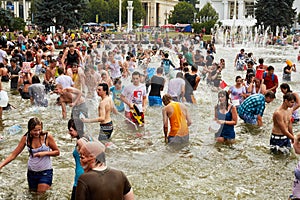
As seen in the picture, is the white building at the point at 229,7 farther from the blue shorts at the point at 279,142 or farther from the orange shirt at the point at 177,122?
the orange shirt at the point at 177,122

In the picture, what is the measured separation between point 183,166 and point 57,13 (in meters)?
39.6

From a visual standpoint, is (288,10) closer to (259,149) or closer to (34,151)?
(259,149)

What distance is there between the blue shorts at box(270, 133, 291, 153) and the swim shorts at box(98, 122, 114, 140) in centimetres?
285

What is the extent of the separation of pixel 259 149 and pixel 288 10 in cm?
5207

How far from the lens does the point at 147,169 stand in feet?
21.4

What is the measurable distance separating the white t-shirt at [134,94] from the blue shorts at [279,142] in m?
2.42

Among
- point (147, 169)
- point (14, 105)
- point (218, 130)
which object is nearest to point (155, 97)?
point (218, 130)

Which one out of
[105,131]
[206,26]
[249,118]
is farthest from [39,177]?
[206,26]

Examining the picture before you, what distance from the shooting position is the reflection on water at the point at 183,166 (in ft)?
21.3

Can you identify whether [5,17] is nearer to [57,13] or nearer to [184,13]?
[57,13]

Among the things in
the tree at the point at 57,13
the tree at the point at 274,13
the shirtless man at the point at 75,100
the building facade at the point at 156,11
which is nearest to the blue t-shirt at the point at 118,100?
the shirtless man at the point at 75,100

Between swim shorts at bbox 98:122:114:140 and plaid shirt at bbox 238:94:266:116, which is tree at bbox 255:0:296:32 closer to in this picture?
plaid shirt at bbox 238:94:266:116

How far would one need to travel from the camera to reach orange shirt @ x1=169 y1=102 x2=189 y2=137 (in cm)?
686

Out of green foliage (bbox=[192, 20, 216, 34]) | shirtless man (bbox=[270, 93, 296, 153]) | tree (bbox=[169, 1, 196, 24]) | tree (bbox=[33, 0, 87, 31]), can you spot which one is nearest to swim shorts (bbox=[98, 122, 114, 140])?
shirtless man (bbox=[270, 93, 296, 153])
